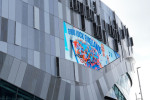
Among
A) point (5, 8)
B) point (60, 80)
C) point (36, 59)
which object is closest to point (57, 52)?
point (60, 80)

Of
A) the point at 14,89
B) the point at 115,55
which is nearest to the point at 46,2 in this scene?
the point at 14,89

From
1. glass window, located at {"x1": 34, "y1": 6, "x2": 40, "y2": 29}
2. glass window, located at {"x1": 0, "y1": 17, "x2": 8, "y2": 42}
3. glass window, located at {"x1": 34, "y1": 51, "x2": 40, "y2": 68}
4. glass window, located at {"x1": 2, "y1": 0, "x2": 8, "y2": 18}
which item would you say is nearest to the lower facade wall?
glass window, located at {"x1": 34, "y1": 51, "x2": 40, "y2": 68}

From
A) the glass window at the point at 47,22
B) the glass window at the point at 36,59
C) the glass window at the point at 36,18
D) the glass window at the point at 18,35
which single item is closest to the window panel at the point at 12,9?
the glass window at the point at 18,35

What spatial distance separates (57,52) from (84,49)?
6624mm

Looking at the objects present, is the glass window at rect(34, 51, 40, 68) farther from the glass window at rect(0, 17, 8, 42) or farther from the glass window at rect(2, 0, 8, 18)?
the glass window at rect(2, 0, 8, 18)

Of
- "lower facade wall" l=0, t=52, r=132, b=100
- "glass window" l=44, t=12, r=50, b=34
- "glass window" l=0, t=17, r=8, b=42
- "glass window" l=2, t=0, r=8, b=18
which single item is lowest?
"lower facade wall" l=0, t=52, r=132, b=100

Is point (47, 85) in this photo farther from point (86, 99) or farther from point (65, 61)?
point (86, 99)

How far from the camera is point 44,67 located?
27.9 m

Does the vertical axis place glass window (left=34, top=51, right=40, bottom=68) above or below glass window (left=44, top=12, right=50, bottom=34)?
below

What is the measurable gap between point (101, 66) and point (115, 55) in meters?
7.85

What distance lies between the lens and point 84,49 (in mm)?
36125

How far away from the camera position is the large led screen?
33156 millimetres

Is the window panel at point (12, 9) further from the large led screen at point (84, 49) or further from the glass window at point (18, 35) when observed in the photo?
the large led screen at point (84, 49)

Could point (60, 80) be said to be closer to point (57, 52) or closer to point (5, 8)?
point (57, 52)
